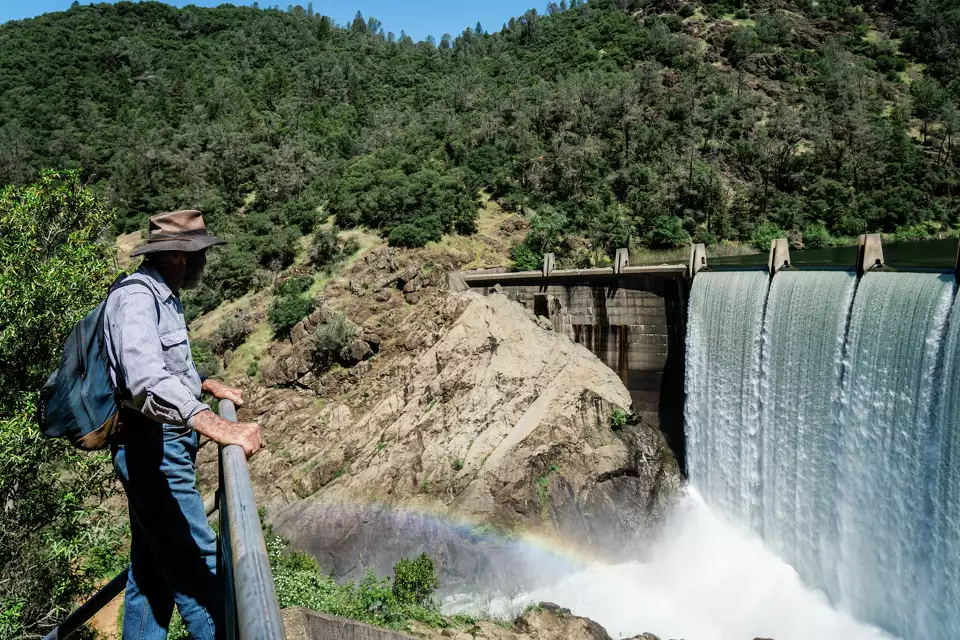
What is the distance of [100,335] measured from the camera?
8.30 feet

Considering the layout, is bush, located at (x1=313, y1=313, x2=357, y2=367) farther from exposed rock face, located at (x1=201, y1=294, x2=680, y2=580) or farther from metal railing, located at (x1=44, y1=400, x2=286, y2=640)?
metal railing, located at (x1=44, y1=400, x2=286, y2=640)

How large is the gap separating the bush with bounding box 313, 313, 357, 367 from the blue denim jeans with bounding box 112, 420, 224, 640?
22.4 metres

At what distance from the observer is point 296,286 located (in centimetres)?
2884

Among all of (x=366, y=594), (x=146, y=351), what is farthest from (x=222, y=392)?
(x=366, y=594)

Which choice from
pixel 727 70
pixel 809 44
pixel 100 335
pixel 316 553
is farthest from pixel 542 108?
pixel 100 335

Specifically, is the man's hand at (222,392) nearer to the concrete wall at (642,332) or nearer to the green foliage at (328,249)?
the concrete wall at (642,332)

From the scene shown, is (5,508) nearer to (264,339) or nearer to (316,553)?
(316,553)

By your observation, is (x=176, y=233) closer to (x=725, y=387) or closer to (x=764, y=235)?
(x=725, y=387)

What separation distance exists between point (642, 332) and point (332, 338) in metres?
12.8

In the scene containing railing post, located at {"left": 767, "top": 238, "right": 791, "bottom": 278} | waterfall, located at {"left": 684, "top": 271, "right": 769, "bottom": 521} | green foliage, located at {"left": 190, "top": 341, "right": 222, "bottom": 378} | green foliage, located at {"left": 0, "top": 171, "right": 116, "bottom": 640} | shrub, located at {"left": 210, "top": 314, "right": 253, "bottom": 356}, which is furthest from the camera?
shrub, located at {"left": 210, "top": 314, "right": 253, "bottom": 356}

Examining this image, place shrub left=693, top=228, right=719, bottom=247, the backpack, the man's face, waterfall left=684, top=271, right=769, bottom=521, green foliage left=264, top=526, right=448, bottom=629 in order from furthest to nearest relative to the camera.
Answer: shrub left=693, top=228, right=719, bottom=247, waterfall left=684, top=271, right=769, bottom=521, green foliage left=264, top=526, right=448, bottom=629, the man's face, the backpack

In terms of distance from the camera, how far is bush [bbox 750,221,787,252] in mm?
37500

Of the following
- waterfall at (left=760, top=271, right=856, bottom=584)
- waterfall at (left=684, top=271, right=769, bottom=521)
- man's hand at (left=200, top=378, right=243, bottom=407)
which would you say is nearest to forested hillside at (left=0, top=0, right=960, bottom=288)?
waterfall at (left=684, top=271, right=769, bottom=521)

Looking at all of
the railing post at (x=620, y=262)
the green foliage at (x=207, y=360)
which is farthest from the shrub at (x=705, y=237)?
the green foliage at (x=207, y=360)
